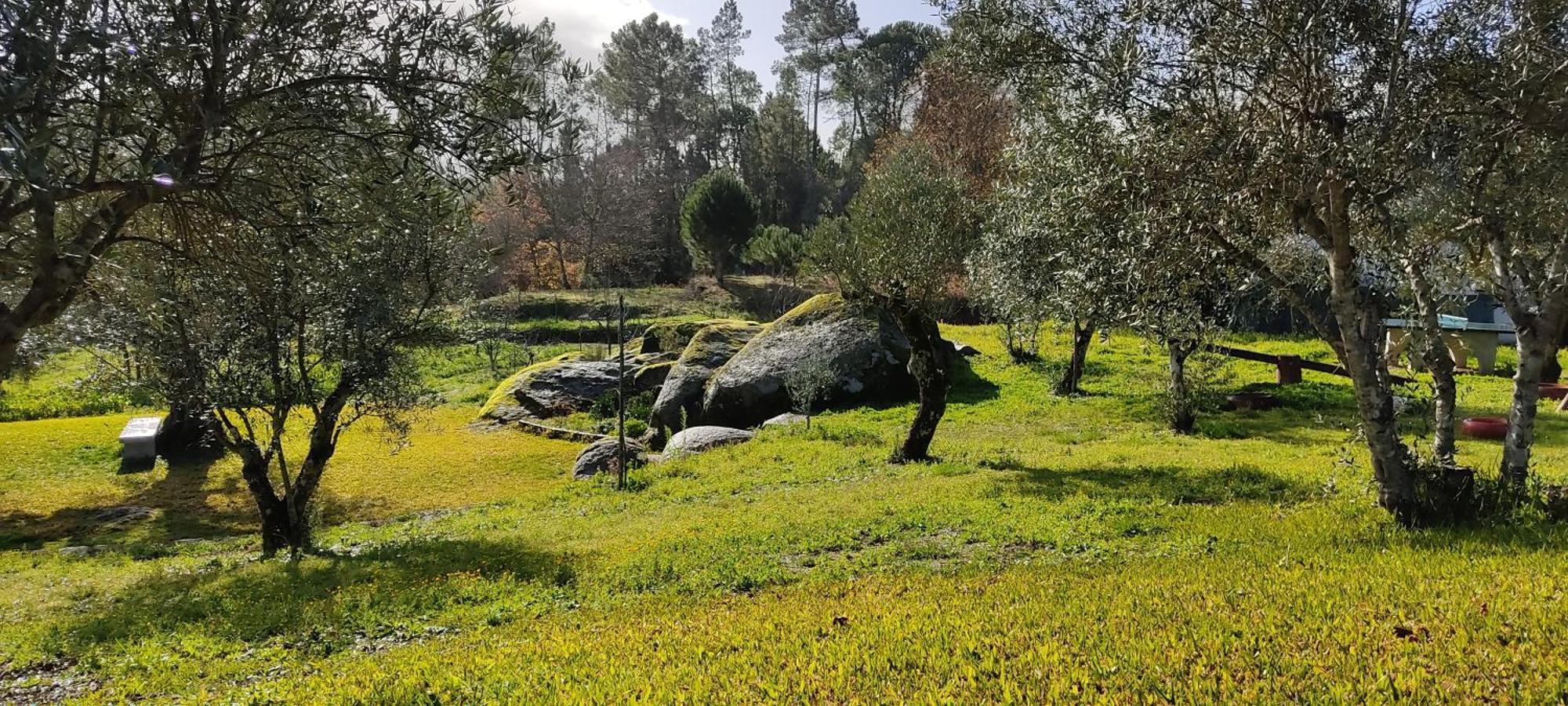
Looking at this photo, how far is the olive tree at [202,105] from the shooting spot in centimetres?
421

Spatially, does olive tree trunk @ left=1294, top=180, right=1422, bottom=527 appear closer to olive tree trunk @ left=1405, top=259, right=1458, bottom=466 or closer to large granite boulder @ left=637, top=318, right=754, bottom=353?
olive tree trunk @ left=1405, top=259, right=1458, bottom=466

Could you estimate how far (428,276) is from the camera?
16266 millimetres

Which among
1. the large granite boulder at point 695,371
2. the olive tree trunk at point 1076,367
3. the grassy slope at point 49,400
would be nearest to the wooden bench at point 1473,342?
the olive tree trunk at point 1076,367

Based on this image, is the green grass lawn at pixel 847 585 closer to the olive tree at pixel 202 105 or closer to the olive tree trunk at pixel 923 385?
the olive tree trunk at pixel 923 385

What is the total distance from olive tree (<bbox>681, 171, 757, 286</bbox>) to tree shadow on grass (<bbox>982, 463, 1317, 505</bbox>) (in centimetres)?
4321

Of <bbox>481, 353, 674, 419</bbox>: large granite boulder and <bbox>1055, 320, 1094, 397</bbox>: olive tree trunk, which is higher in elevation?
<bbox>1055, 320, 1094, 397</bbox>: olive tree trunk

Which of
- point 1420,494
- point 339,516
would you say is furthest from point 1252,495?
point 339,516

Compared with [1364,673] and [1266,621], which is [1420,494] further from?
[1364,673]

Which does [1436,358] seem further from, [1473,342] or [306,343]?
[1473,342]

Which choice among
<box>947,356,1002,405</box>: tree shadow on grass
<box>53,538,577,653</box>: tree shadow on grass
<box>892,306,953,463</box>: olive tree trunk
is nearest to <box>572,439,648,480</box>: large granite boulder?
Answer: <box>892,306,953,463</box>: olive tree trunk

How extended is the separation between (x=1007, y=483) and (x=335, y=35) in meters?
12.1

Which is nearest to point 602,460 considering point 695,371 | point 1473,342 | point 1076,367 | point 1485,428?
point 695,371

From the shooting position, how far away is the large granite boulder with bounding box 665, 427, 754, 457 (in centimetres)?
2275

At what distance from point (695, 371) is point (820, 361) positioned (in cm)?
491
